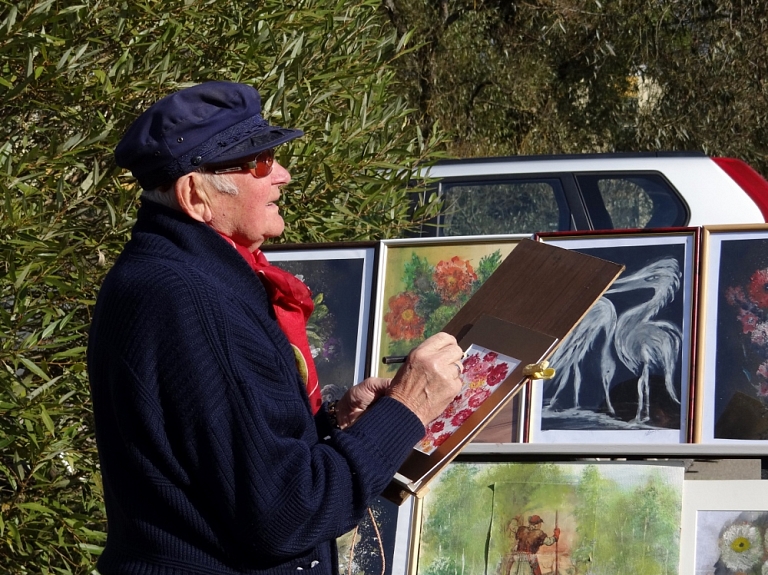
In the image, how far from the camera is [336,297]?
4.83 meters

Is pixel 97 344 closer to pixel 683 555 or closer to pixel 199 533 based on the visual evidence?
pixel 199 533

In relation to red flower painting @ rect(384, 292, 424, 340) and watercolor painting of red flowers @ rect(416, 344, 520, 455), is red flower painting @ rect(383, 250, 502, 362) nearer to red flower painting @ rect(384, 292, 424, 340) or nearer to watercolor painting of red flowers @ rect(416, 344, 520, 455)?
red flower painting @ rect(384, 292, 424, 340)

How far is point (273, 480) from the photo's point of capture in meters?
1.89

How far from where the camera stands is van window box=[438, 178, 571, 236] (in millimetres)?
6711

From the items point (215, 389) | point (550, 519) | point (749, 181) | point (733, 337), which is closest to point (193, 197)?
point (215, 389)

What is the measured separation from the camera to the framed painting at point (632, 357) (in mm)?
4211

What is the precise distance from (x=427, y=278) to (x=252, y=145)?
2.72 meters

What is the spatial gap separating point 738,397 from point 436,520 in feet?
3.99

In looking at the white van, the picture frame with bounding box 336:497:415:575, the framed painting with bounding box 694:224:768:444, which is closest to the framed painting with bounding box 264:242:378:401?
the picture frame with bounding box 336:497:415:575

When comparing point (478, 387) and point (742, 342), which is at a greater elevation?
point (742, 342)

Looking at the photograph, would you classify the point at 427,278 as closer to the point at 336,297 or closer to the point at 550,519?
the point at 336,297

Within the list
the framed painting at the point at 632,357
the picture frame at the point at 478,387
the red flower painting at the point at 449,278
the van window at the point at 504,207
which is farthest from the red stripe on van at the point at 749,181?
the picture frame at the point at 478,387

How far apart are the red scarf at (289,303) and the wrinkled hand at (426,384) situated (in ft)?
0.65

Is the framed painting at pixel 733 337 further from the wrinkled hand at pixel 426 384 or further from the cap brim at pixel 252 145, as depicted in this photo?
the cap brim at pixel 252 145
